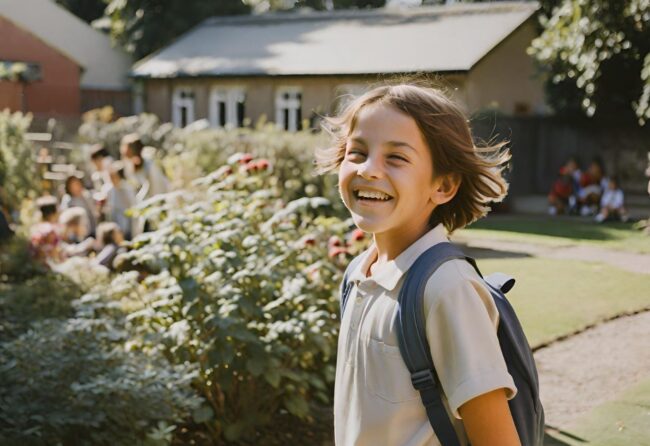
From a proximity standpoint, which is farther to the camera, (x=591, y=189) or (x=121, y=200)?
(x=591, y=189)

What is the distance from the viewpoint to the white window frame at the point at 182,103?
29797 mm

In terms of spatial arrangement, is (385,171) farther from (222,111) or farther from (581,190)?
(222,111)

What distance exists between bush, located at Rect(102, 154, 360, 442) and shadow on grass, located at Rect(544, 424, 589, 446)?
126cm

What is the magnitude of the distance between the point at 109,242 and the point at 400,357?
7.58 metres

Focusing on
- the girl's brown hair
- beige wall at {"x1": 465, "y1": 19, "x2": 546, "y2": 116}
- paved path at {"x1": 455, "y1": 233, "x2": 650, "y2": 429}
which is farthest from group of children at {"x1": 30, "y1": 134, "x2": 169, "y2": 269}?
beige wall at {"x1": 465, "y1": 19, "x2": 546, "y2": 116}

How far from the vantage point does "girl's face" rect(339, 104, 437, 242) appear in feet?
6.86

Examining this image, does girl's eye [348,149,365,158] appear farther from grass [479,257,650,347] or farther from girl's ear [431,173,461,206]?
grass [479,257,650,347]

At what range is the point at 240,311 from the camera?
5125mm

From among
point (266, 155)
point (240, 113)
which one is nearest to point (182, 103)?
point (240, 113)

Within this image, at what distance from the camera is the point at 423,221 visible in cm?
221

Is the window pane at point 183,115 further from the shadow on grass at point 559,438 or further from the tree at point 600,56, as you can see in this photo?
the shadow on grass at point 559,438

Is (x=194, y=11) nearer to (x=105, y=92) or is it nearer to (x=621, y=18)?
(x=105, y=92)

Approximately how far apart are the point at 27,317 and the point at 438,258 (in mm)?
5095

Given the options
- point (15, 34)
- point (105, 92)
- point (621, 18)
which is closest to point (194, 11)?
point (105, 92)
